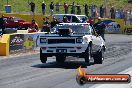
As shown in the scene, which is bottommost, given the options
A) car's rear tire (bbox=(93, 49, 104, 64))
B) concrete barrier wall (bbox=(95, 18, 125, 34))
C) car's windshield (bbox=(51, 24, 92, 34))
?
concrete barrier wall (bbox=(95, 18, 125, 34))

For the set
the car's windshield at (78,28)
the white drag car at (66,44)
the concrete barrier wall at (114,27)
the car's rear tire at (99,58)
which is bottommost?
the concrete barrier wall at (114,27)

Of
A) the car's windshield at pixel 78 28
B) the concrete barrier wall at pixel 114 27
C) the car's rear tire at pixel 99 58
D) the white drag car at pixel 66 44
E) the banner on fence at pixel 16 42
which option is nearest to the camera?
the white drag car at pixel 66 44

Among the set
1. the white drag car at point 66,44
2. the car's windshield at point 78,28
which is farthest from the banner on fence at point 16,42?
the white drag car at point 66,44

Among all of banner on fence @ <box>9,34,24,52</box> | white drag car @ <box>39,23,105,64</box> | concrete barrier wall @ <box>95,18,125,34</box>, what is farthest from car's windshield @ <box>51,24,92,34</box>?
concrete barrier wall @ <box>95,18,125,34</box>

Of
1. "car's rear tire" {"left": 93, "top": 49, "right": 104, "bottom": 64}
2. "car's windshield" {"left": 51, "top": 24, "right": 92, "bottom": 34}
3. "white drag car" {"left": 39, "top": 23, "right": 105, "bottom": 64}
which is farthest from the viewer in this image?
"car's rear tire" {"left": 93, "top": 49, "right": 104, "bottom": 64}

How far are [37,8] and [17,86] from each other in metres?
47.1

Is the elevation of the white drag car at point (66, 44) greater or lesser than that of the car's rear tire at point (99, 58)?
greater

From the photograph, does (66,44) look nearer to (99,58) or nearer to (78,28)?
(78,28)

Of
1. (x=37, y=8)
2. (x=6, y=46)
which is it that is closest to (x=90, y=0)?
(x=37, y=8)

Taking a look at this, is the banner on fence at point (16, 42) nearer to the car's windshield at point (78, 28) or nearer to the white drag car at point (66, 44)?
the car's windshield at point (78, 28)

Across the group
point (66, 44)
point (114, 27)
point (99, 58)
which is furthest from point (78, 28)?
point (114, 27)

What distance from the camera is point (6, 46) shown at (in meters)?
25.3

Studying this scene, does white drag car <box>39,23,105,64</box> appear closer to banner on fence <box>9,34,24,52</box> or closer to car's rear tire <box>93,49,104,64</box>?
car's rear tire <box>93,49,104,64</box>

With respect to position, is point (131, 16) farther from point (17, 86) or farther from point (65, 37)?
point (17, 86)
